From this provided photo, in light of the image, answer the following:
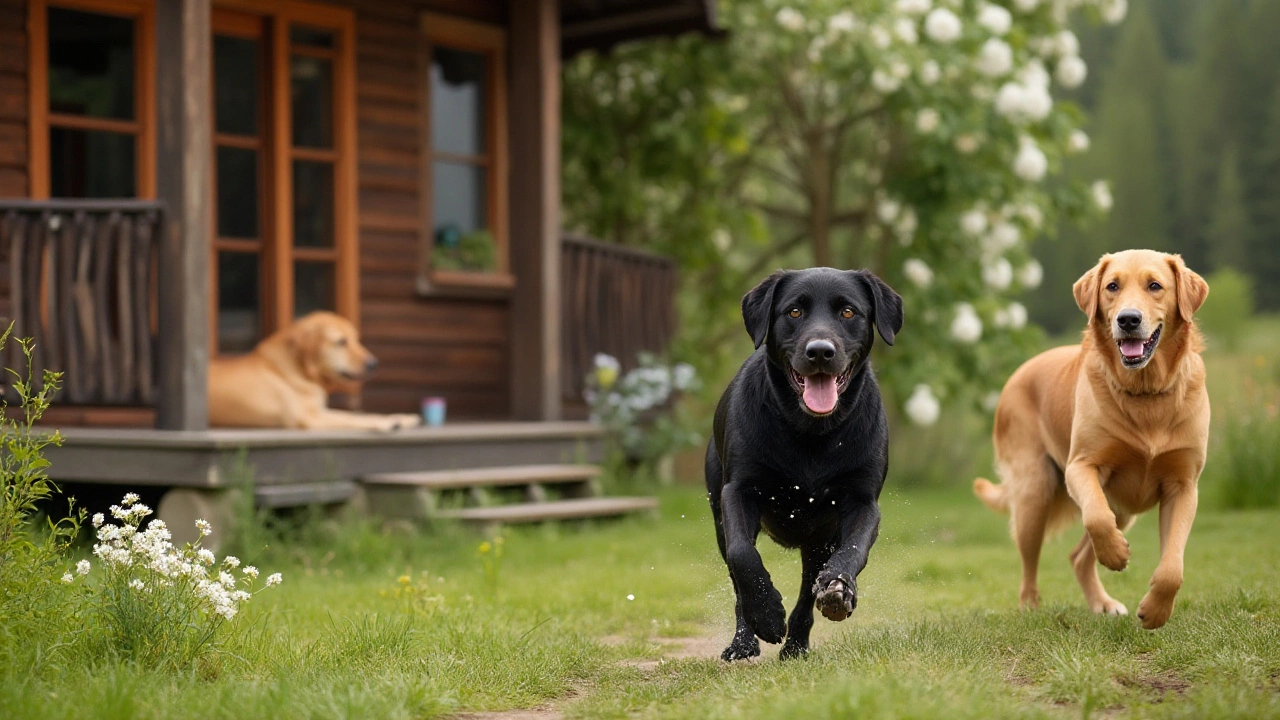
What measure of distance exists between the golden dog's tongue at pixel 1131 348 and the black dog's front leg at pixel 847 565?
0.95 m

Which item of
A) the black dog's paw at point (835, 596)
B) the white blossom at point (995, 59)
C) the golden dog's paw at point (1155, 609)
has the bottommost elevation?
the golden dog's paw at point (1155, 609)

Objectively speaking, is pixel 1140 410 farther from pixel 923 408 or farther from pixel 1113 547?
pixel 923 408

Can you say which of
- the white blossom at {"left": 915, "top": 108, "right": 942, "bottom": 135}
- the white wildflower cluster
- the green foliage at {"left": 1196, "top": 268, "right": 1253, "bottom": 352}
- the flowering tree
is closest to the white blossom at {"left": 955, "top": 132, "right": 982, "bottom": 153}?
the flowering tree

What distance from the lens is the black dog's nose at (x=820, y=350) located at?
13.9 feet

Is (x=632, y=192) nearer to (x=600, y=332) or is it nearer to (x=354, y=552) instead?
(x=600, y=332)

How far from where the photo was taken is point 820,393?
4.35 m

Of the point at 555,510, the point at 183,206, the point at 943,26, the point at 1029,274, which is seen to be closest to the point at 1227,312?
the point at 1029,274

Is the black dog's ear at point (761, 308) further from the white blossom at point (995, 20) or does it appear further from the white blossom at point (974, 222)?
the white blossom at point (995, 20)

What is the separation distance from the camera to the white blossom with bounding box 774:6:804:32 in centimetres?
1143

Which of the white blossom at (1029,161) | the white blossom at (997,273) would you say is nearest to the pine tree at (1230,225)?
the white blossom at (997,273)

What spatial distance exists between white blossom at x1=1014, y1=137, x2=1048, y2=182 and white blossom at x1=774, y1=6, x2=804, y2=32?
6.72ft

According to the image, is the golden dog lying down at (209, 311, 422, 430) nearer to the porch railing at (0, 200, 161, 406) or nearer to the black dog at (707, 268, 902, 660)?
the porch railing at (0, 200, 161, 406)

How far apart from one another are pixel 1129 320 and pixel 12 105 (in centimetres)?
665

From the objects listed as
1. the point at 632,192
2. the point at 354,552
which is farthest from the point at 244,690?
the point at 632,192
